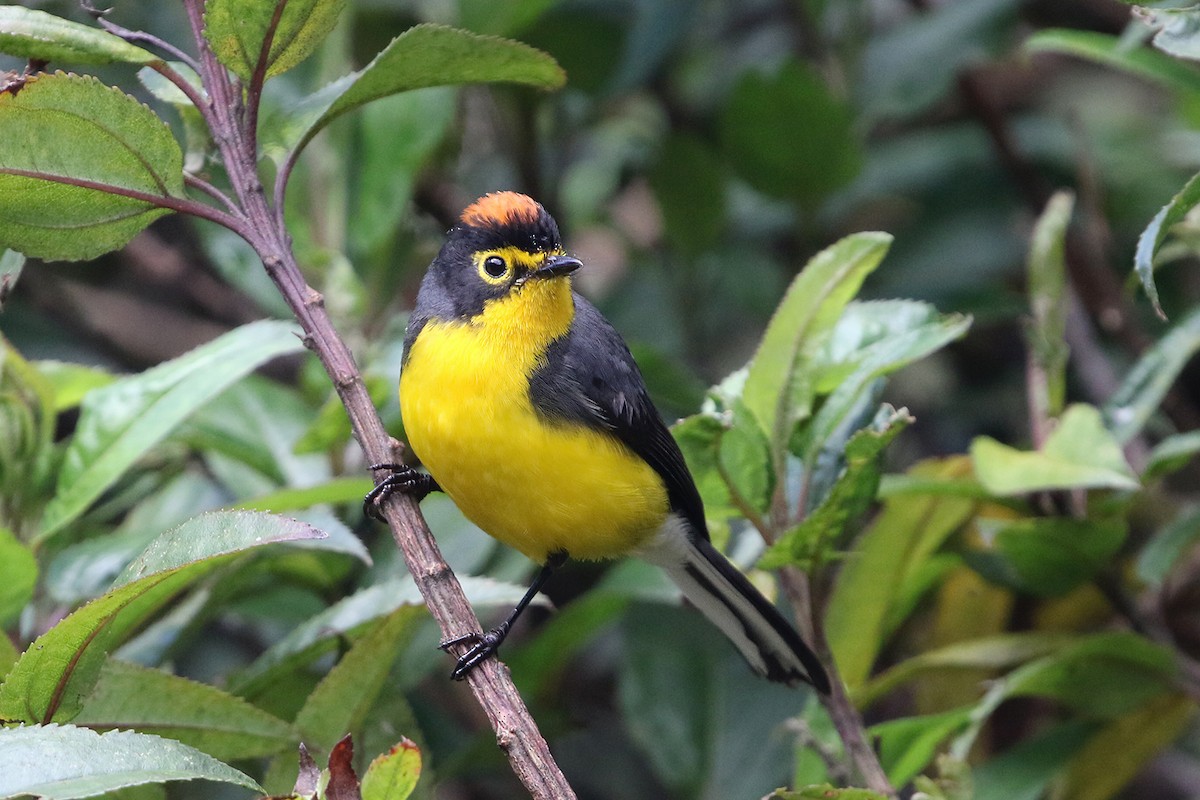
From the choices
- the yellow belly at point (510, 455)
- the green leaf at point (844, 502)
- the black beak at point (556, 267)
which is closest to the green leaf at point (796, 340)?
A: the green leaf at point (844, 502)

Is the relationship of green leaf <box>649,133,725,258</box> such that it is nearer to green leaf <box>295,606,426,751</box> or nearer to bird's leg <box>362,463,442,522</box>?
bird's leg <box>362,463,442,522</box>

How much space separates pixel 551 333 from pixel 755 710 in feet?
4.12

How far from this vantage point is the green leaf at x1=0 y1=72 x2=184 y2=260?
1.72 meters

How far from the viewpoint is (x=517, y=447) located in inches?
99.3

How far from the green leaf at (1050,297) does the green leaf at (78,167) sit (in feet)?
5.55

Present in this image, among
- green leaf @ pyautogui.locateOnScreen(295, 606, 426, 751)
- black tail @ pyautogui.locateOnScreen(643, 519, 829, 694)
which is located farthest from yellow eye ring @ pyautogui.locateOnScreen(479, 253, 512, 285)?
green leaf @ pyautogui.locateOnScreen(295, 606, 426, 751)

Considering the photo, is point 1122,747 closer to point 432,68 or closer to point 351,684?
point 351,684

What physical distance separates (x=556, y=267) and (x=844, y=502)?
2.92 feet

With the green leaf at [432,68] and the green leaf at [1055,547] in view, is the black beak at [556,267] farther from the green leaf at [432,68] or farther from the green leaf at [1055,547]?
the green leaf at [1055,547]

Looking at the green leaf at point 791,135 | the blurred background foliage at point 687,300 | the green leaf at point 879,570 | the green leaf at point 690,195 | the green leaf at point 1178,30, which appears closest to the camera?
the green leaf at point 1178,30

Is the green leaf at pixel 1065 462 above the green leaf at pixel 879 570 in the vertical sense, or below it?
above

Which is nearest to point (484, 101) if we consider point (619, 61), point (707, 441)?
point (619, 61)

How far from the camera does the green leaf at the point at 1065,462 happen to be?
2.38 meters

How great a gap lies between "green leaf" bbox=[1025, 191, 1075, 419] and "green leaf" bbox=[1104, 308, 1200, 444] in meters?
0.15
